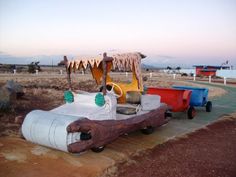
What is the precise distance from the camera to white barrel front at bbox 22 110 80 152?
19.1 feet

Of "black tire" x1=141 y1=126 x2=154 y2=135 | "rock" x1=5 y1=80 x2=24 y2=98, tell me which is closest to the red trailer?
"black tire" x1=141 y1=126 x2=154 y2=135

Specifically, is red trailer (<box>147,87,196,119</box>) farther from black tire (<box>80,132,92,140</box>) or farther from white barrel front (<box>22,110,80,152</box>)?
white barrel front (<box>22,110,80,152</box>)

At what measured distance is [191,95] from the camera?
490 inches

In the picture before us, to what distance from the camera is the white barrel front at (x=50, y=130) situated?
5816 millimetres

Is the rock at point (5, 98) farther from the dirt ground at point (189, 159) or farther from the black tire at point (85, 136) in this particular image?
the dirt ground at point (189, 159)

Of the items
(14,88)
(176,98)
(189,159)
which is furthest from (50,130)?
(14,88)

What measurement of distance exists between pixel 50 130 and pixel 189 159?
3222 mm

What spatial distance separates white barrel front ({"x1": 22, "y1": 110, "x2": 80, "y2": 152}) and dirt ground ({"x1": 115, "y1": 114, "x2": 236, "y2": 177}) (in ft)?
4.09

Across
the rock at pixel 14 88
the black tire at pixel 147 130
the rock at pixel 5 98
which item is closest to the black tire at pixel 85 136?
the black tire at pixel 147 130

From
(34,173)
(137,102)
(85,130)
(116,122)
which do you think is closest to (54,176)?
(34,173)

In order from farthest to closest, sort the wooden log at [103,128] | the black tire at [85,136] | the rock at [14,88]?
the rock at [14,88]
the black tire at [85,136]
the wooden log at [103,128]

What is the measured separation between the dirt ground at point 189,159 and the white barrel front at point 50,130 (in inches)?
49.1

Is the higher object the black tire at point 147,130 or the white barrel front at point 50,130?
the white barrel front at point 50,130

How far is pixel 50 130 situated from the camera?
19.6 ft
